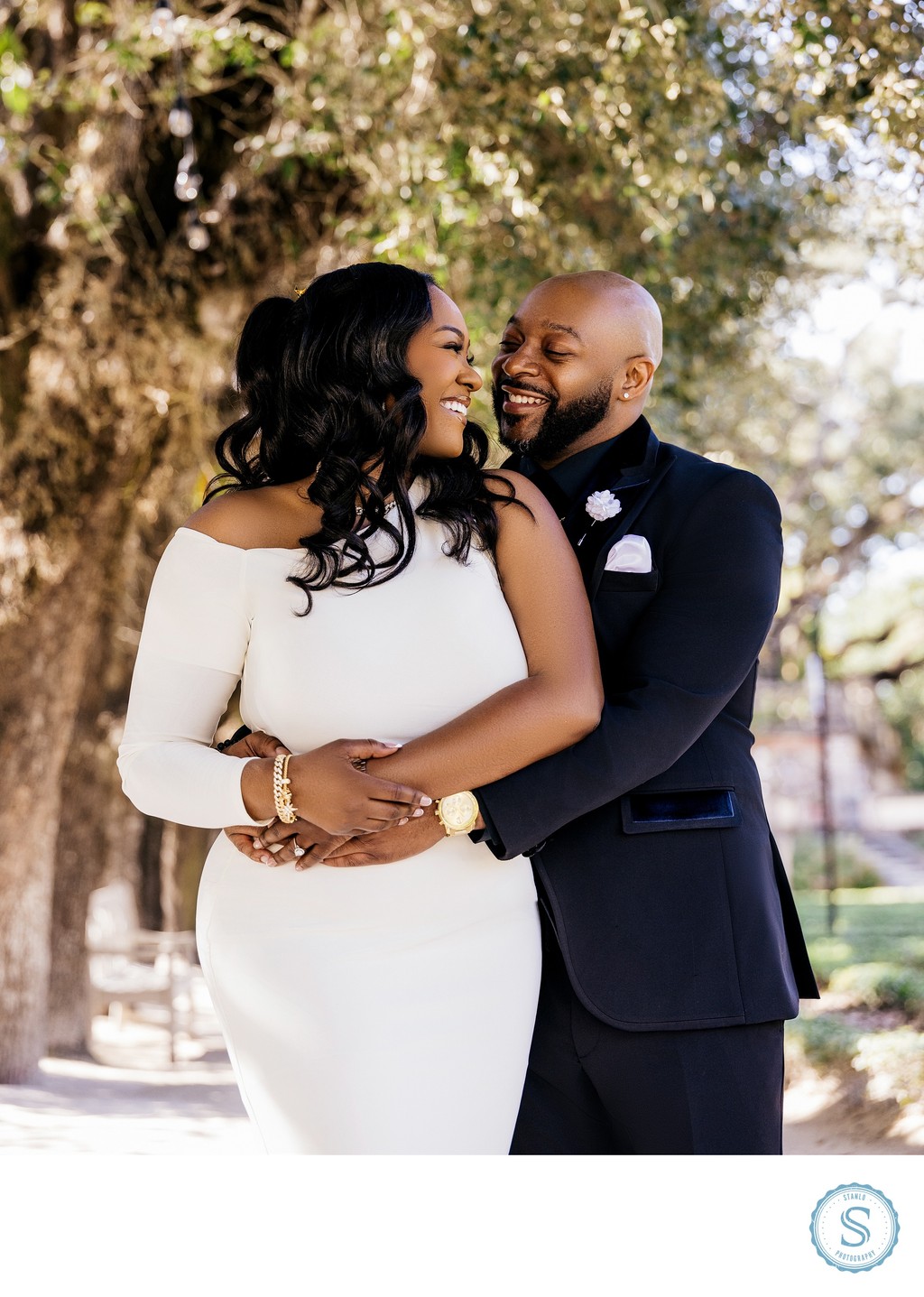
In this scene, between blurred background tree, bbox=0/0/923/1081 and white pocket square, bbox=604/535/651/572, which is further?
blurred background tree, bbox=0/0/923/1081

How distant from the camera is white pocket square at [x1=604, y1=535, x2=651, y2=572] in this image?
274 centimetres

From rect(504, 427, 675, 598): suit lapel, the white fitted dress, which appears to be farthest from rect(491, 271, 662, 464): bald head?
the white fitted dress

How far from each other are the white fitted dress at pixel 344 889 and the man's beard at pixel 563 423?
2.07 ft

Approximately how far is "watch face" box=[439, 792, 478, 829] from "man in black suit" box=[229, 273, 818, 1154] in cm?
3

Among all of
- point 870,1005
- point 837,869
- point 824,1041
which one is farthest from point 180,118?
point 837,869

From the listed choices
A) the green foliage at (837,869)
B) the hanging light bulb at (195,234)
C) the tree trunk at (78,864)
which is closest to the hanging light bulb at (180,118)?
the hanging light bulb at (195,234)

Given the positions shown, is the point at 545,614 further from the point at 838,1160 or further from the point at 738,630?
the point at 838,1160

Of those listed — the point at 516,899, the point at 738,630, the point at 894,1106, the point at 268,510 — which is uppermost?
the point at 268,510

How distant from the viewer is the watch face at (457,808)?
7.98 feet

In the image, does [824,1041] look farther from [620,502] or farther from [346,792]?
[346,792]

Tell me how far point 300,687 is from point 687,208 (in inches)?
253

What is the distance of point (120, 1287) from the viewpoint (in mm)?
2465

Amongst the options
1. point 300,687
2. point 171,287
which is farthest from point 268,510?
point 171,287

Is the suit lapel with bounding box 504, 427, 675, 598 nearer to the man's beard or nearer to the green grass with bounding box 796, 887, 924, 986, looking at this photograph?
the man's beard
